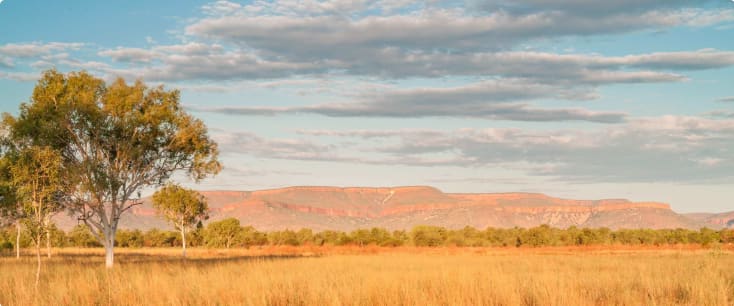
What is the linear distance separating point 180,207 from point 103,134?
28509 millimetres

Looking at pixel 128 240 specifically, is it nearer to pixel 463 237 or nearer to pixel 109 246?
pixel 463 237

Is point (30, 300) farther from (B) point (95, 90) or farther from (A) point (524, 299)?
(B) point (95, 90)

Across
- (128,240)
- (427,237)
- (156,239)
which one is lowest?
(427,237)

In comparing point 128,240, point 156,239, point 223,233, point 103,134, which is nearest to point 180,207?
point 223,233

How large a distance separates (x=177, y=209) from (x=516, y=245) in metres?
44.7

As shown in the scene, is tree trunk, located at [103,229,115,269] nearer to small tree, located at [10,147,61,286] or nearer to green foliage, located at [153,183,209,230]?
small tree, located at [10,147,61,286]

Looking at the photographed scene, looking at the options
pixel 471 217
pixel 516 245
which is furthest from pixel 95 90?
pixel 471 217

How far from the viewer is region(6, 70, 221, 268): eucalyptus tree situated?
32.8m

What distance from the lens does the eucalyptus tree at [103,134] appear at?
32812 millimetres

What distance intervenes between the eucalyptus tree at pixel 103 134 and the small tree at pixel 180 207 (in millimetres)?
24856

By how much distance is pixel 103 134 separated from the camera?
34.0 m

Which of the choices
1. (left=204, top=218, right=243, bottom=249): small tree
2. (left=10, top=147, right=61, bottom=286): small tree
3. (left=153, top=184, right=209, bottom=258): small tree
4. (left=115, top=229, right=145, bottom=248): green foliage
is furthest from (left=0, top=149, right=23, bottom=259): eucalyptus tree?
(left=115, top=229, right=145, bottom=248): green foliage

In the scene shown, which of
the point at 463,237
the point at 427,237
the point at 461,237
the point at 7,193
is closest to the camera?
the point at 7,193

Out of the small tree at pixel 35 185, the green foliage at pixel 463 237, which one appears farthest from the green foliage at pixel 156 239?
the small tree at pixel 35 185
